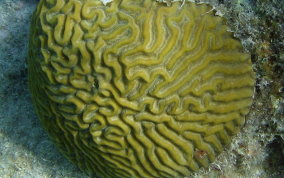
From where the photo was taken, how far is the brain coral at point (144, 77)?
2643mm

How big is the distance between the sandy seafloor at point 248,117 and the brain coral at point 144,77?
155 mm

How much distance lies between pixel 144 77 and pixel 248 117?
1158 mm

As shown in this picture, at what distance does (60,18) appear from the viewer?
9.18 ft

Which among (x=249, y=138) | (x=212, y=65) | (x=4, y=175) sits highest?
(x=212, y=65)

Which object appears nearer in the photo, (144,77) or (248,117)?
(144,77)

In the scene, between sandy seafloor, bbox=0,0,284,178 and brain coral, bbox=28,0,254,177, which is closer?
brain coral, bbox=28,0,254,177

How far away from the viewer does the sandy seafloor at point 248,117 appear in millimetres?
2793

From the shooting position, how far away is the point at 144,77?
8.61ft

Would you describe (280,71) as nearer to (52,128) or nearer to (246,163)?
(246,163)

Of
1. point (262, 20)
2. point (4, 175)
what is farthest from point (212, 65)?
point (4, 175)

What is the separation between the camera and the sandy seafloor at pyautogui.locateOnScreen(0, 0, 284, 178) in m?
2.79

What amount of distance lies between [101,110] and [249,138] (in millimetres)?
1516

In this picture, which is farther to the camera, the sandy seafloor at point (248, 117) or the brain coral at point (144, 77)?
the sandy seafloor at point (248, 117)

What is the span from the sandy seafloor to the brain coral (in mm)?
155
